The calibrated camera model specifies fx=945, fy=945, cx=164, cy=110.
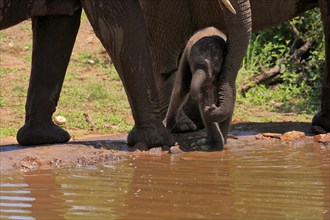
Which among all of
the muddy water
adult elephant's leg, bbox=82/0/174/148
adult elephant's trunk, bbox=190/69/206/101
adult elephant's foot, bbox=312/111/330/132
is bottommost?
the muddy water

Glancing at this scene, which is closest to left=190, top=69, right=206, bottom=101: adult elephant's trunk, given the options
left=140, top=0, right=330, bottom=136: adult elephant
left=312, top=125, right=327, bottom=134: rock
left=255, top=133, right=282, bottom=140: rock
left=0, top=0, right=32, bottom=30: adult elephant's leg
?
left=140, top=0, right=330, bottom=136: adult elephant

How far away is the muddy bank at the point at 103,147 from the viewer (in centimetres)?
514

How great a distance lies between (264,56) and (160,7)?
3378 millimetres

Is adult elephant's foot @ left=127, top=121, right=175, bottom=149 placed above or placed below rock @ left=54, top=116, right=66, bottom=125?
above

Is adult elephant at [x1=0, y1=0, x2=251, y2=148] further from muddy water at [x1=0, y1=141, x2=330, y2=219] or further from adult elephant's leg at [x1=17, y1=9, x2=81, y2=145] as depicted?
muddy water at [x1=0, y1=141, x2=330, y2=219]

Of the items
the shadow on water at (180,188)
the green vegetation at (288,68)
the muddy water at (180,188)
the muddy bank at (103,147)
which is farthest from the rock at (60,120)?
the muddy water at (180,188)

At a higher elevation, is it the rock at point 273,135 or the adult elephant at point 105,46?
the adult elephant at point 105,46

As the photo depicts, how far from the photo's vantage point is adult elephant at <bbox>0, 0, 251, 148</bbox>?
5.48m

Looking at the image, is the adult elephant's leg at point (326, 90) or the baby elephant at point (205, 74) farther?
the adult elephant's leg at point (326, 90)

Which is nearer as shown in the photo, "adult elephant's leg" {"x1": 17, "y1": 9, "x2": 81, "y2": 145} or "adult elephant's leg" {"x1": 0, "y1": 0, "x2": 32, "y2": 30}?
"adult elephant's leg" {"x1": 0, "y1": 0, "x2": 32, "y2": 30}

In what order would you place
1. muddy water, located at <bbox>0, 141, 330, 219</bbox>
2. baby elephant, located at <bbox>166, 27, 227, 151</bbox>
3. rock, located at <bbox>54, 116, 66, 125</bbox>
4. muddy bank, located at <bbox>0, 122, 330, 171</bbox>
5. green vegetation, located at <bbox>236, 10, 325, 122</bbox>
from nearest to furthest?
muddy water, located at <bbox>0, 141, 330, 219</bbox>
muddy bank, located at <bbox>0, 122, 330, 171</bbox>
baby elephant, located at <bbox>166, 27, 227, 151</bbox>
rock, located at <bbox>54, 116, 66, 125</bbox>
green vegetation, located at <bbox>236, 10, 325, 122</bbox>

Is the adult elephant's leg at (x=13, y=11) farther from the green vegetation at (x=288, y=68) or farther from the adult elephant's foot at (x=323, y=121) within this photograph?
the green vegetation at (x=288, y=68)

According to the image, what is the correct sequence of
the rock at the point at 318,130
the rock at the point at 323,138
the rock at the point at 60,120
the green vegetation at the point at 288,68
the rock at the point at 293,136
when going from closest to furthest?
the rock at the point at 323,138, the rock at the point at 293,136, the rock at the point at 318,130, the rock at the point at 60,120, the green vegetation at the point at 288,68

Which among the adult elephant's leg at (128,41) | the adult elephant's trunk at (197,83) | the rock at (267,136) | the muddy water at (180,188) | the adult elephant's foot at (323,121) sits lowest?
the rock at (267,136)
